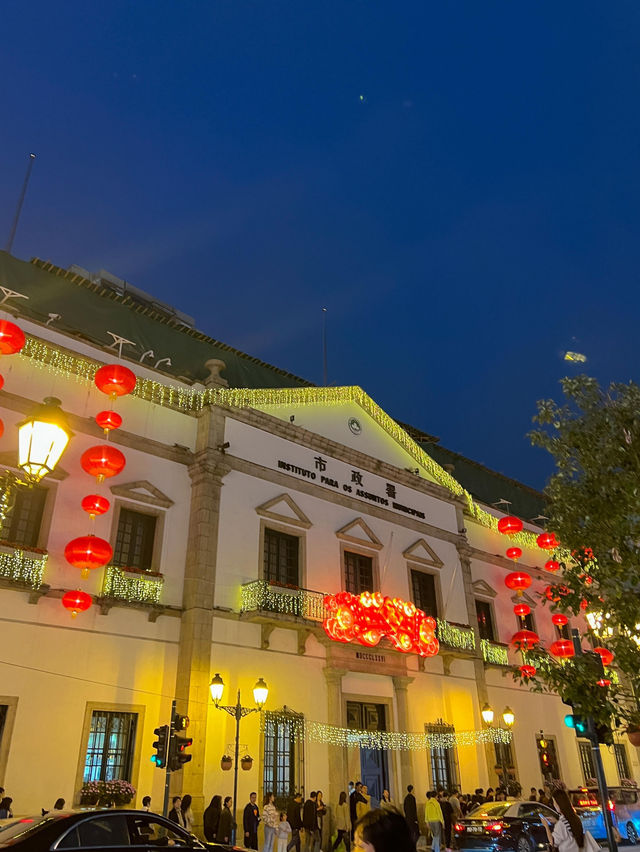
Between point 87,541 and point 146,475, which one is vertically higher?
point 146,475

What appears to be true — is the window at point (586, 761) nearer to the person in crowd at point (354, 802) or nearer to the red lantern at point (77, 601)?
the person in crowd at point (354, 802)

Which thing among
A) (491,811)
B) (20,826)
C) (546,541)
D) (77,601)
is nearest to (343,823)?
(491,811)

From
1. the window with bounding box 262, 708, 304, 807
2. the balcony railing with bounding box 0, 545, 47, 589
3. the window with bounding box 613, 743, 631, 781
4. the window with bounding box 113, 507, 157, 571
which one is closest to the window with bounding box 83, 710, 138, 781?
the balcony railing with bounding box 0, 545, 47, 589

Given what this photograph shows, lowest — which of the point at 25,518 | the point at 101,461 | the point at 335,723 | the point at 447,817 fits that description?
the point at 447,817

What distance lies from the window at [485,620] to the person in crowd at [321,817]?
10997mm

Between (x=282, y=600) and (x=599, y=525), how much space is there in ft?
33.2

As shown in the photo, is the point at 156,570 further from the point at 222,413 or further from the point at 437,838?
the point at 437,838

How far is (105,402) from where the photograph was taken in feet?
59.1

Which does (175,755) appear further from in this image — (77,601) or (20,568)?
(20,568)

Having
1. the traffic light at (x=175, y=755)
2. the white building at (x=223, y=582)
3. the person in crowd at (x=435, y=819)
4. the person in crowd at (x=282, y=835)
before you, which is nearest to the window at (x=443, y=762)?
the white building at (x=223, y=582)

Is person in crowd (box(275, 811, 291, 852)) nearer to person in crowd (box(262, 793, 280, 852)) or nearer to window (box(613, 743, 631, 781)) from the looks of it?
person in crowd (box(262, 793, 280, 852))

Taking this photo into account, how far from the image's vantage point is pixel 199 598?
17.1 m

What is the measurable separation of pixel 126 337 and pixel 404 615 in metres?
12.4

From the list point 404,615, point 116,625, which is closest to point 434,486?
point 404,615
